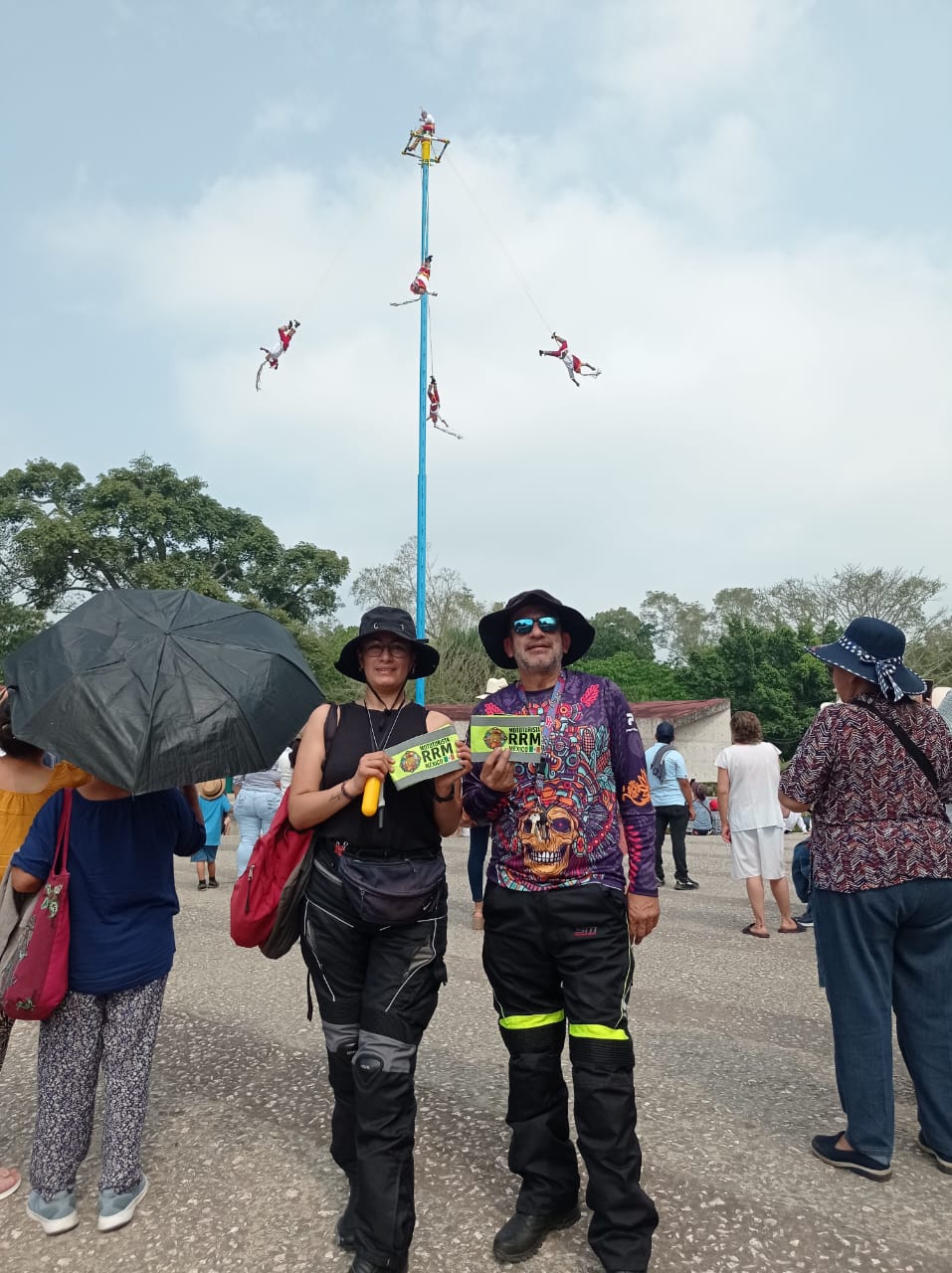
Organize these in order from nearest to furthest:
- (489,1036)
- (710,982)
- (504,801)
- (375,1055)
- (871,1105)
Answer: (375,1055), (504,801), (871,1105), (489,1036), (710,982)

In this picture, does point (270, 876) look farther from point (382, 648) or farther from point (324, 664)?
point (324, 664)

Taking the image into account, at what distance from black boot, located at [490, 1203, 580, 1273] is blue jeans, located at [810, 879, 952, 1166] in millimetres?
1234

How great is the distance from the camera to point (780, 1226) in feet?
9.34

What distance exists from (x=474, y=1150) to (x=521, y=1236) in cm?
71

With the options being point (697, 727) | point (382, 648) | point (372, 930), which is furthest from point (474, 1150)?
point (697, 727)

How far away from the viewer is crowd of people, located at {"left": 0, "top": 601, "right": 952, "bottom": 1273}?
2.74 m

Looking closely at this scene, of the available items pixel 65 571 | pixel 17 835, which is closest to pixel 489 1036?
pixel 17 835

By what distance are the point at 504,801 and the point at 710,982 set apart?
3574mm

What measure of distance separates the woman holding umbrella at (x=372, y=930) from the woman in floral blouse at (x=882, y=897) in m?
1.51

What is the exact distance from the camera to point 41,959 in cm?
289

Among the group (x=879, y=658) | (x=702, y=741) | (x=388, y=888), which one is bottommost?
(x=388, y=888)

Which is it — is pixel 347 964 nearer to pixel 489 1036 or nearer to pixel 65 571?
pixel 489 1036

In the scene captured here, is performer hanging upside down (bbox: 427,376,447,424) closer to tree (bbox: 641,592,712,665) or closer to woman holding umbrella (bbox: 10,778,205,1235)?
woman holding umbrella (bbox: 10,778,205,1235)

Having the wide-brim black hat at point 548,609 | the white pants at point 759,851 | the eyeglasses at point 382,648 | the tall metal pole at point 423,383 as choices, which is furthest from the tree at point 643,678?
the eyeglasses at point 382,648
